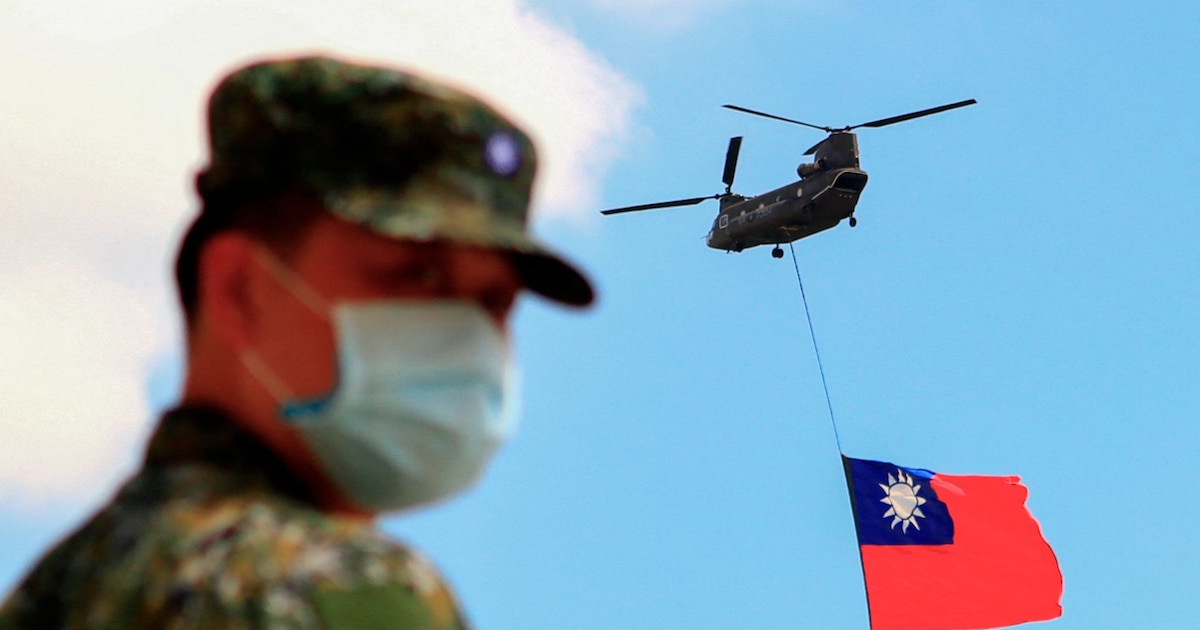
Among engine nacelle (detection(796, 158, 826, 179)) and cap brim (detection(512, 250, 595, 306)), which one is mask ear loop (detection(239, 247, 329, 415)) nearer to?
cap brim (detection(512, 250, 595, 306))

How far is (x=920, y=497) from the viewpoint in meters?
25.3

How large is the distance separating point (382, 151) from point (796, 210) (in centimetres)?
3748

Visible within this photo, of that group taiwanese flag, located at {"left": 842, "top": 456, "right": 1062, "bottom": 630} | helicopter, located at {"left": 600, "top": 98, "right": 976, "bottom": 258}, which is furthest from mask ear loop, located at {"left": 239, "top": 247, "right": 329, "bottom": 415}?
helicopter, located at {"left": 600, "top": 98, "right": 976, "bottom": 258}

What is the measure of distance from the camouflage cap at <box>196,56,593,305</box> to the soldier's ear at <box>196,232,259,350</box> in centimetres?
9

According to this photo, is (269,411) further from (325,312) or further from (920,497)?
(920,497)

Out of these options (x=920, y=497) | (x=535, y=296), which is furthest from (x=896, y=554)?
(x=535, y=296)

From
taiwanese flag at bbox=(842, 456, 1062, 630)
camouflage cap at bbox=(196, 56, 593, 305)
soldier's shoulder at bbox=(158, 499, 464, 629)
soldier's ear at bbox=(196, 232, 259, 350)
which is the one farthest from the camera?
taiwanese flag at bbox=(842, 456, 1062, 630)

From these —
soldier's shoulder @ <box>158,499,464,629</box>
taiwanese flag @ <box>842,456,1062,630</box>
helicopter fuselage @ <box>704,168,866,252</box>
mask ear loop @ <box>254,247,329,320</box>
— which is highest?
helicopter fuselage @ <box>704,168,866,252</box>

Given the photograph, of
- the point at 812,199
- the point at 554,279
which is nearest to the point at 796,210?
the point at 812,199

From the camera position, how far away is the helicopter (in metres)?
39.3

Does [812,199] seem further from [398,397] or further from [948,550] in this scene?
[398,397]

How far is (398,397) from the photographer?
2.57 m

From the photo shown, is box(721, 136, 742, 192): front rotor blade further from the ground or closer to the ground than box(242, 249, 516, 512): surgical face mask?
further from the ground

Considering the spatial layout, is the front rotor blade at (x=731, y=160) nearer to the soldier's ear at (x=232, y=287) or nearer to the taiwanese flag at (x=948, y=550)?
the taiwanese flag at (x=948, y=550)
